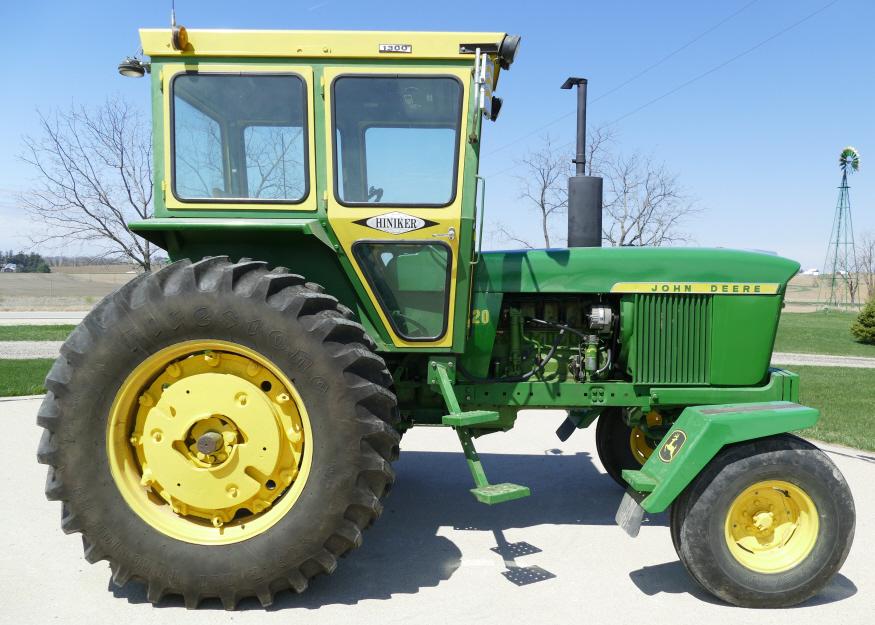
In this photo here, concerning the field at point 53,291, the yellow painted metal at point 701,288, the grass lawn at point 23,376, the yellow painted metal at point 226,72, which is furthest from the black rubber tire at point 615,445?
the field at point 53,291

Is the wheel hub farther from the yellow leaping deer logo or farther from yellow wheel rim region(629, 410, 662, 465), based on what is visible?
yellow wheel rim region(629, 410, 662, 465)

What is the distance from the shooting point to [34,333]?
17.9 m

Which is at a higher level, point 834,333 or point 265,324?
point 265,324

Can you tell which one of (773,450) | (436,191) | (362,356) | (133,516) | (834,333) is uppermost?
(436,191)

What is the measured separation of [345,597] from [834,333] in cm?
2570

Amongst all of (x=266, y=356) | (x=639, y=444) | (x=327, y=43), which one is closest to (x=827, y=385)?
(x=639, y=444)

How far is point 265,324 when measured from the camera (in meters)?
3.12

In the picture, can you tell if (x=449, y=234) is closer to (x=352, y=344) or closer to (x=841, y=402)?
(x=352, y=344)

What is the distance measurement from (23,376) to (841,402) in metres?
11.9

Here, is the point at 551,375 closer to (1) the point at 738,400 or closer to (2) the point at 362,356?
(1) the point at 738,400

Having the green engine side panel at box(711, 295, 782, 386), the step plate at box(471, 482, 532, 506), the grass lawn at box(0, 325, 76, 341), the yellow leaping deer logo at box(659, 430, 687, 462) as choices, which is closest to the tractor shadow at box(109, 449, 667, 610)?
the step plate at box(471, 482, 532, 506)

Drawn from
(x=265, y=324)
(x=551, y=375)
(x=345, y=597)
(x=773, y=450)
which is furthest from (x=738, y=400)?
(x=265, y=324)

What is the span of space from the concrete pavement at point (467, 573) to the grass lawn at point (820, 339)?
16244 mm

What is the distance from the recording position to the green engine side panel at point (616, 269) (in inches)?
159
